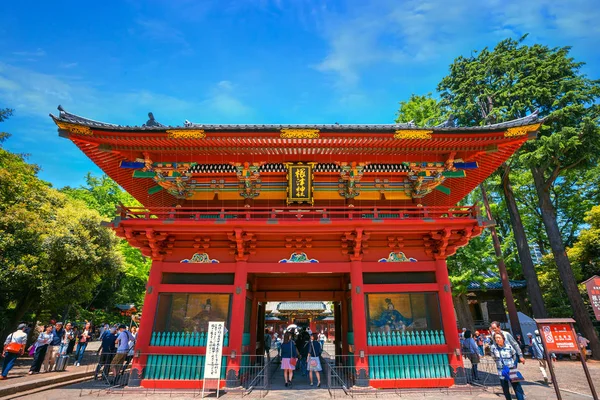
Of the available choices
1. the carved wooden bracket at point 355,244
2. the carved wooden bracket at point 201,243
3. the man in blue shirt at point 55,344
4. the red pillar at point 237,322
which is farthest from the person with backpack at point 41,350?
the carved wooden bracket at point 355,244

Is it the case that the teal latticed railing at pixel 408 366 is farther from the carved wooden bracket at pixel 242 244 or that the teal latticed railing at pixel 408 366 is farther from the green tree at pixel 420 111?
the green tree at pixel 420 111

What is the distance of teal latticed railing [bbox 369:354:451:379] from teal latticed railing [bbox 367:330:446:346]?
1.24ft

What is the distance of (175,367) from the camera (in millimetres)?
10773

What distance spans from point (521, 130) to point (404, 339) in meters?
8.43

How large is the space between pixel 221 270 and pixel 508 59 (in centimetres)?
2873

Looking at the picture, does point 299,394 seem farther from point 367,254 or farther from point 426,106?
point 426,106

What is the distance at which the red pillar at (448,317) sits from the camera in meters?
10.9

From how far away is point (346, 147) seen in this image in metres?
11.6

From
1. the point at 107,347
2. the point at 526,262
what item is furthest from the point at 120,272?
the point at 526,262

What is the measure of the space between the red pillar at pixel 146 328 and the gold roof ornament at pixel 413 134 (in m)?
10.1

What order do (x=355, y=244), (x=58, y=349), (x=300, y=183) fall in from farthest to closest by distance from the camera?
(x=58, y=349) → (x=300, y=183) → (x=355, y=244)

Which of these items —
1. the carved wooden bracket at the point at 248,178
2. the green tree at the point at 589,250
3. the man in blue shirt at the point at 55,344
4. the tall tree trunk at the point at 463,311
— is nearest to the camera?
the carved wooden bracket at the point at 248,178

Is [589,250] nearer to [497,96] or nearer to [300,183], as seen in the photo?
[497,96]

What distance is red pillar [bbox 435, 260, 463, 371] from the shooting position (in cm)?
1088
